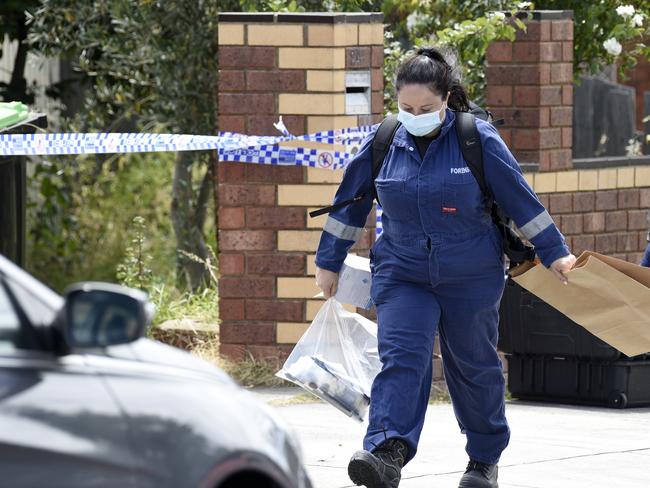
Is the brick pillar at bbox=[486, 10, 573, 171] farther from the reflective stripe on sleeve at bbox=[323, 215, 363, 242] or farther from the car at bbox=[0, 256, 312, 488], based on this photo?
the car at bbox=[0, 256, 312, 488]

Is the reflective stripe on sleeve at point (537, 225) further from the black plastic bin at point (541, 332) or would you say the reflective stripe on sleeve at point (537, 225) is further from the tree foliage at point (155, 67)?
the tree foliage at point (155, 67)

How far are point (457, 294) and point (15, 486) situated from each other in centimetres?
284

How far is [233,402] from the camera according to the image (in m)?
3.77

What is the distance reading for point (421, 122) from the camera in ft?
19.1

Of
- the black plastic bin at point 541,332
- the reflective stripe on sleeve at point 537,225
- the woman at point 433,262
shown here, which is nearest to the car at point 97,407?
the woman at point 433,262

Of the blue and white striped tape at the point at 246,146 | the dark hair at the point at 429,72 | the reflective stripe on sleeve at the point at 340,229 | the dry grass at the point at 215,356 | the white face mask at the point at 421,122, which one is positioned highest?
the dark hair at the point at 429,72

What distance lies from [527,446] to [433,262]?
1580 millimetres

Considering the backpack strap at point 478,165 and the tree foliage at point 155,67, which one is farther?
the tree foliage at point 155,67

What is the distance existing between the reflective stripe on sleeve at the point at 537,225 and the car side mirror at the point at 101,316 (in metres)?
2.66

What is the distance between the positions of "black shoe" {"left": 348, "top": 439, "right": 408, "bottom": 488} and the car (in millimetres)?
2015

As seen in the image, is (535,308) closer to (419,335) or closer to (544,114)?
(544,114)

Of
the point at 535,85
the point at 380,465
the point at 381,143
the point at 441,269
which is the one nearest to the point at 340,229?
the point at 381,143

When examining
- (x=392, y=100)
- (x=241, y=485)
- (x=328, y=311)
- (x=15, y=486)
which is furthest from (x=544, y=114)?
(x=15, y=486)

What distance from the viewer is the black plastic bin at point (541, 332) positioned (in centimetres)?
803
